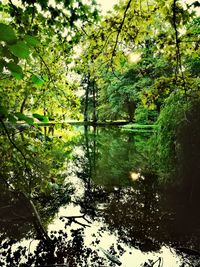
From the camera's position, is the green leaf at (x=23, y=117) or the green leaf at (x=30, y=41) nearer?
the green leaf at (x=30, y=41)

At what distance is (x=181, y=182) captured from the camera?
8.46m

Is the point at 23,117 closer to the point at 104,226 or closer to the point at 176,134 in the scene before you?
the point at 104,226

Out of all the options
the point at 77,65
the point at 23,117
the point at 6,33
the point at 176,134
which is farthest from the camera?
the point at 176,134

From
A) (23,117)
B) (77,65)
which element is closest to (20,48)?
(23,117)

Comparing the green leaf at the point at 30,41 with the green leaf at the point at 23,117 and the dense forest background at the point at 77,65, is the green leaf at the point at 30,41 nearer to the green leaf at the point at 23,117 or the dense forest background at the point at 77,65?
the dense forest background at the point at 77,65

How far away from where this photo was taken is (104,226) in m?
5.48

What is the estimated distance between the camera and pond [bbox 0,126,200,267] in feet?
13.9

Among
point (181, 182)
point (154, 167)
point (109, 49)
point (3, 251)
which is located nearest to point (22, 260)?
point (3, 251)

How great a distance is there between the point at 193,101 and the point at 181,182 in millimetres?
3035

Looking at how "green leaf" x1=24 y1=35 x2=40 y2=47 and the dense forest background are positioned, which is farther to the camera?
the dense forest background

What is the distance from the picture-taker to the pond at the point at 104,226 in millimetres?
4250

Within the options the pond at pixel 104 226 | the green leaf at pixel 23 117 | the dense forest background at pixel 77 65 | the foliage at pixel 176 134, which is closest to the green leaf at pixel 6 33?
the dense forest background at pixel 77 65

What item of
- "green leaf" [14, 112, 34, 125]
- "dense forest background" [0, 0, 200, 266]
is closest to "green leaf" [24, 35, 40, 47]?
"dense forest background" [0, 0, 200, 266]

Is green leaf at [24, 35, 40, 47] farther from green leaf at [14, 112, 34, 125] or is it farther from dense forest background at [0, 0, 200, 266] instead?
green leaf at [14, 112, 34, 125]
